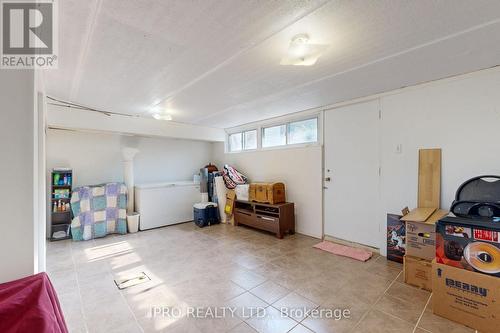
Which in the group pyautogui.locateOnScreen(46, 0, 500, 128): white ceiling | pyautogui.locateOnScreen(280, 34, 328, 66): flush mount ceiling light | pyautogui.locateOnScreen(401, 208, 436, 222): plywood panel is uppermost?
pyautogui.locateOnScreen(46, 0, 500, 128): white ceiling

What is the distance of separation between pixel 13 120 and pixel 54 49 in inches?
55.2

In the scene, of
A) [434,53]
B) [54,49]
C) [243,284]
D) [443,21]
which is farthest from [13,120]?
[434,53]

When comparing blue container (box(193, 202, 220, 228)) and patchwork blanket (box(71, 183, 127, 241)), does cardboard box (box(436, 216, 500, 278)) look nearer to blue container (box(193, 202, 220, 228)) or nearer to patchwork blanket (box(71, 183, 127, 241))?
blue container (box(193, 202, 220, 228))

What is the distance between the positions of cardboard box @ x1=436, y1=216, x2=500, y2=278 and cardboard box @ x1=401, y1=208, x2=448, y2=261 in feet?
1.16

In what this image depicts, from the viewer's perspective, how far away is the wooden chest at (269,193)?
425 cm

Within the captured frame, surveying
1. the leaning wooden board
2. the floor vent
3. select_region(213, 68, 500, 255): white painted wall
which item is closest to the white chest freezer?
the floor vent

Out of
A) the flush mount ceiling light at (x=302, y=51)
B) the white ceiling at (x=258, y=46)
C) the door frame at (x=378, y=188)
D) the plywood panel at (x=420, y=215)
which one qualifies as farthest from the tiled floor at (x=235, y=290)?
the white ceiling at (x=258, y=46)

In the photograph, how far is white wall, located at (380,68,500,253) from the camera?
2.43 m

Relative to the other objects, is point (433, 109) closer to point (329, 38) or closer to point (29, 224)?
point (329, 38)

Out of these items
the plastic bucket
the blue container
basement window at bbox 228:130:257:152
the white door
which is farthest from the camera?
basement window at bbox 228:130:257:152

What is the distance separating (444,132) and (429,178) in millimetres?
589

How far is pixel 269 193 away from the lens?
426 cm

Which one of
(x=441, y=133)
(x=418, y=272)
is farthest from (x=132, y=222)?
(x=441, y=133)

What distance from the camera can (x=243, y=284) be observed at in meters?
2.52
